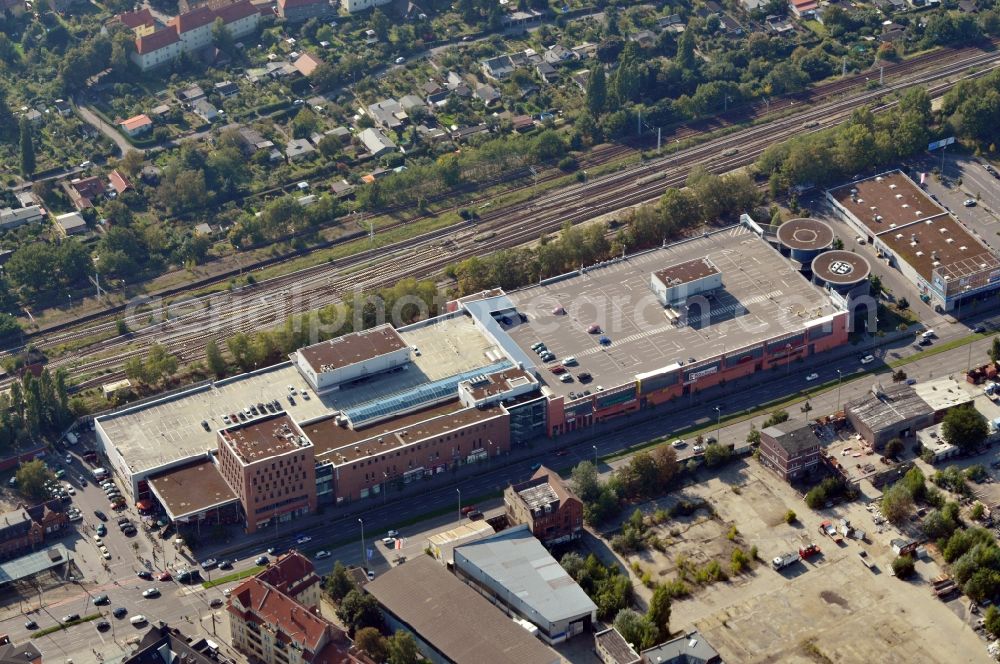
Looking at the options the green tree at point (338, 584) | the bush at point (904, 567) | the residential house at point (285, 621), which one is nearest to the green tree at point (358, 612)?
the green tree at point (338, 584)

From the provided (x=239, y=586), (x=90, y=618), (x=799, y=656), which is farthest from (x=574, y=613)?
(x=90, y=618)

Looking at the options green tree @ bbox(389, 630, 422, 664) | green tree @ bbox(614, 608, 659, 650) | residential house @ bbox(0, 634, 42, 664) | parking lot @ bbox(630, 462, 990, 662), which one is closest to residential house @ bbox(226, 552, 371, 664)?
green tree @ bbox(389, 630, 422, 664)

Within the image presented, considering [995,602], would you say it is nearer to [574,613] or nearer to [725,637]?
[725,637]

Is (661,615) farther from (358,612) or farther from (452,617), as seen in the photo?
(358,612)

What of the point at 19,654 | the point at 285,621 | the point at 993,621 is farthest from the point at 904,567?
the point at 19,654

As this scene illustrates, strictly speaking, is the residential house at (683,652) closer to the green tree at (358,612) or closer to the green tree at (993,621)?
the green tree at (358,612)

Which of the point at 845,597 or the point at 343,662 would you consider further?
the point at 845,597
